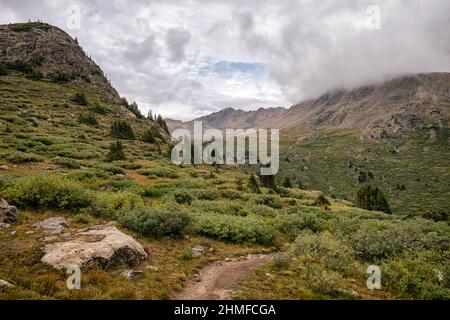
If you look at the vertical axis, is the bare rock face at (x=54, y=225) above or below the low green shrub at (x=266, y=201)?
above

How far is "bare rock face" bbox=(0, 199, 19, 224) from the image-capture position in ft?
42.0

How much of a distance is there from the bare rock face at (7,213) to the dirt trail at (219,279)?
304 inches

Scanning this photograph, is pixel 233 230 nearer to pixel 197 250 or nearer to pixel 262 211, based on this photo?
pixel 197 250

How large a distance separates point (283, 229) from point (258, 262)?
20.2 feet

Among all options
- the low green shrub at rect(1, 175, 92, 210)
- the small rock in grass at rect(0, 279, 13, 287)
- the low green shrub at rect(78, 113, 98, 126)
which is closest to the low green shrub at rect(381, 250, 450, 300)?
the small rock in grass at rect(0, 279, 13, 287)

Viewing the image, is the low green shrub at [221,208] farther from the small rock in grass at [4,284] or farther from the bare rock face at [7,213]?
the small rock in grass at [4,284]

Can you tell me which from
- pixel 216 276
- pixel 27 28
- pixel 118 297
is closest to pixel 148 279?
pixel 118 297

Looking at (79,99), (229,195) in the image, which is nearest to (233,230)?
(229,195)

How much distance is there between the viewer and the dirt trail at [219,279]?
30.4ft

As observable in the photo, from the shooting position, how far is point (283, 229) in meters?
19.0

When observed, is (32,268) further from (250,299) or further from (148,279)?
(250,299)

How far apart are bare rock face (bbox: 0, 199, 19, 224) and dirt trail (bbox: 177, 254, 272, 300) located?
772 centimetres

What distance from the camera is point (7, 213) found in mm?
13078

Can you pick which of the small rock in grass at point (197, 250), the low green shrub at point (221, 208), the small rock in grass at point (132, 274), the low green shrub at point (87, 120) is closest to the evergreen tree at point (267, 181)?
the low green shrub at point (221, 208)
